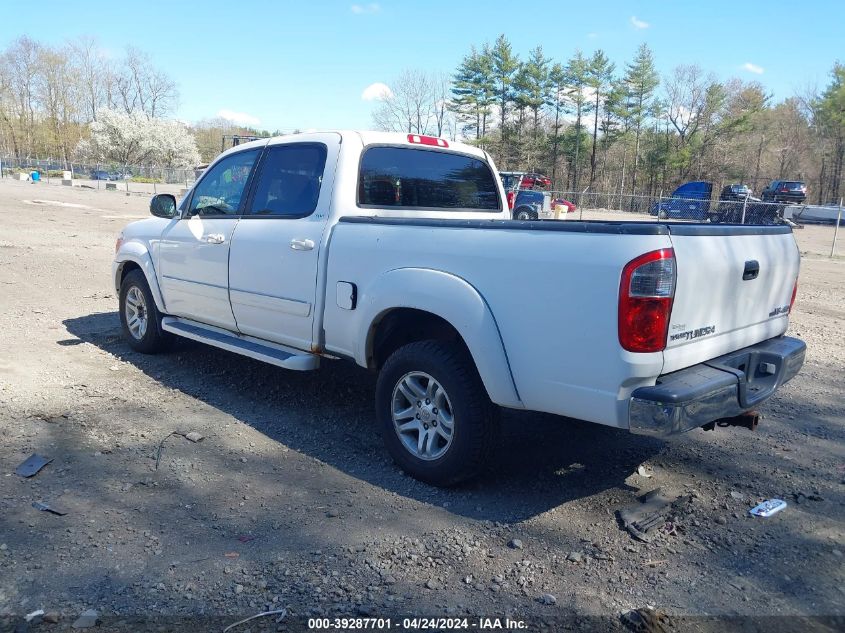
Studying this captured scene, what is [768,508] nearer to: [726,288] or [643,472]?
[643,472]

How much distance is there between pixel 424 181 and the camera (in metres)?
5.05

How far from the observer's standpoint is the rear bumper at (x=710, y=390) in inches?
117

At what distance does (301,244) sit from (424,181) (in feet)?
3.75

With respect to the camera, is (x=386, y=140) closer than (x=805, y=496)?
No

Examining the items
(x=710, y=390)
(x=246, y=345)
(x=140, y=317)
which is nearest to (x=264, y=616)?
(x=710, y=390)

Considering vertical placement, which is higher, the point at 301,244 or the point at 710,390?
the point at 301,244

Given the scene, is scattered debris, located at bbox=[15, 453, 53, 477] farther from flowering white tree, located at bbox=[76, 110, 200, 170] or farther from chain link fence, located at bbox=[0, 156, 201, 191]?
flowering white tree, located at bbox=[76, 110, 200, 170]

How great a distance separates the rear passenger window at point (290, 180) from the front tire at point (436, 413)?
1.40 meters

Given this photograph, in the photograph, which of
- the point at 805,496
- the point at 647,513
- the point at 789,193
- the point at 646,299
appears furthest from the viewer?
the point at 789,193

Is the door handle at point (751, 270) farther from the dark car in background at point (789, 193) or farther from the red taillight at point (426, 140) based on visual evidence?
the dark car in background at point (789, 193)

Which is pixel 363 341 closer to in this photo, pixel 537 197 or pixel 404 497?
pixel 404 497

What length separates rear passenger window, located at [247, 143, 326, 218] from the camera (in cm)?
464

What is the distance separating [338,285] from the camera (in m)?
4.23

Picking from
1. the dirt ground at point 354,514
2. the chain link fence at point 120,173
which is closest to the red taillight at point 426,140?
the dirt ground at point 354,514
